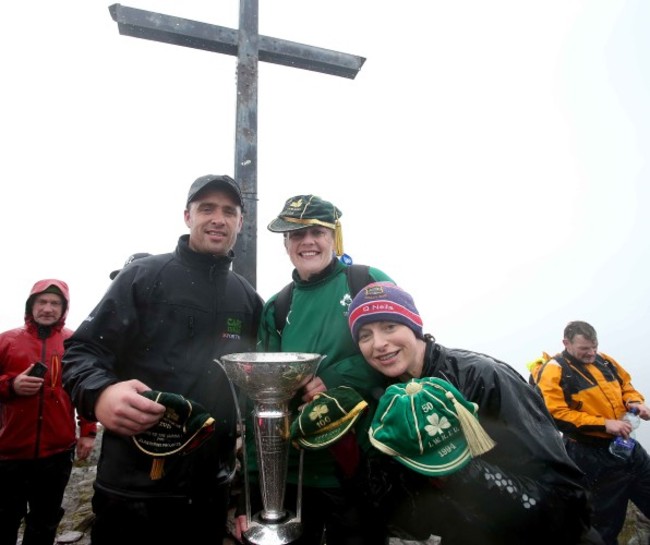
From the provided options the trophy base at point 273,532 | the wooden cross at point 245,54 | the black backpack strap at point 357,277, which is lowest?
the trophy base at point 273,532

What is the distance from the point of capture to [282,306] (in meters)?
2.71

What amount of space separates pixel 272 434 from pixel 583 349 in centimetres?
503

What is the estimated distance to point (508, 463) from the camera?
5.88 feet

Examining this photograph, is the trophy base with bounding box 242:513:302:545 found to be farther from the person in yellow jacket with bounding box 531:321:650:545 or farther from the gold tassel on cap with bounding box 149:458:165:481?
the person in yellow jacket with bounding box 531:321:650:545

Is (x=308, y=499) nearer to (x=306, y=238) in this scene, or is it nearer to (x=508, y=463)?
(x=508, y=463)

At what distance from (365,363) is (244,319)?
96 cm

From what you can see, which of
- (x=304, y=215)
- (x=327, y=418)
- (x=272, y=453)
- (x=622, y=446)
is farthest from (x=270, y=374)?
(x=622, y=446)

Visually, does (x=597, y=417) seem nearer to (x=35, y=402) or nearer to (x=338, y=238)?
(x=338, y=238)

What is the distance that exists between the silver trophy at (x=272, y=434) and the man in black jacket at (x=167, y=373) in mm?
309

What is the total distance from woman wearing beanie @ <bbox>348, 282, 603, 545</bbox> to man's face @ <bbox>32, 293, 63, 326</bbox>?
4138 millimetres

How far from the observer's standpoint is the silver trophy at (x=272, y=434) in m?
2.00

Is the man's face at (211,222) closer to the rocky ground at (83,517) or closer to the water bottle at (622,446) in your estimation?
the rocky ground at (83,517)

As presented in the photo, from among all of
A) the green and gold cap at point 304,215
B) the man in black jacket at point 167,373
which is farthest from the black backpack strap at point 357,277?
the man in black jacket at point 167,373

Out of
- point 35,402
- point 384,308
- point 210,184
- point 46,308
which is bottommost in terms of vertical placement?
point 35,402
